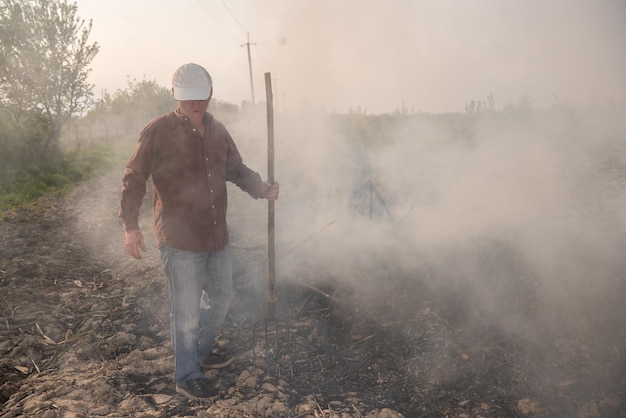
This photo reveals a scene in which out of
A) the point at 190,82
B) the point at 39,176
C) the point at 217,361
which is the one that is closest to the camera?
the point at 190,82

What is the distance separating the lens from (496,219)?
5.04 meters

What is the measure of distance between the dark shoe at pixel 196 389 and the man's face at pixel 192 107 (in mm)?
1708

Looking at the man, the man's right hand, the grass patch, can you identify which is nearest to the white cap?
the man

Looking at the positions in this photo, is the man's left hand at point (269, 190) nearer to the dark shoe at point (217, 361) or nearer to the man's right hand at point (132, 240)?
the man's right hand at point (132, 240)

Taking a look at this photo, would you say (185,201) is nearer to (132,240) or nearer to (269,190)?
(132,240)

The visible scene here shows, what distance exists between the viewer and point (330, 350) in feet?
10.1

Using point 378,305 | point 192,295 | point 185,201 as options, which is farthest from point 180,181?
point 378,305

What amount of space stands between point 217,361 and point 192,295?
2.35 feet

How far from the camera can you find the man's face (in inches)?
95.4

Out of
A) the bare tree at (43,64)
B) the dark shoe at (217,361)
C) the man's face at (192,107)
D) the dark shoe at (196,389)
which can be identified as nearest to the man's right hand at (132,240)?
the man's face at (192,107)

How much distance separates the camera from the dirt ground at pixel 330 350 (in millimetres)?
2486

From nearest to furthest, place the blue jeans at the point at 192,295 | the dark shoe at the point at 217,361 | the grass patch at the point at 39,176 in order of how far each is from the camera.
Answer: the blue jeans at the point at 192,295 < the dark shoe at the point at 217,361 < the grass patch at the point at 39,176

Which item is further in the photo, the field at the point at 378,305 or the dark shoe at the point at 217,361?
the dark shoe at the point at 217,361

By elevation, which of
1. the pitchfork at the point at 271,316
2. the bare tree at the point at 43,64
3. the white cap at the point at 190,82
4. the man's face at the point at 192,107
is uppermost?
the bare tree at the point at 43,64
